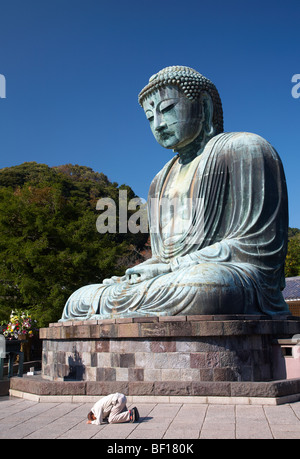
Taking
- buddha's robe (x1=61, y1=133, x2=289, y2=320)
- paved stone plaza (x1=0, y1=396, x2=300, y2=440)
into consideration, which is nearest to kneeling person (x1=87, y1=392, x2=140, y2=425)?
paved stone plaza (x1=0, y1=396, x2=300, y2=440)

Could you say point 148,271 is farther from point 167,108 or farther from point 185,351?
point 167,108

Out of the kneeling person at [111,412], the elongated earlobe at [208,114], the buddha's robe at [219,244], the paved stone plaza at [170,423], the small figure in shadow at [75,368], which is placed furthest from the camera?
the elongated earlobe at [208,114]

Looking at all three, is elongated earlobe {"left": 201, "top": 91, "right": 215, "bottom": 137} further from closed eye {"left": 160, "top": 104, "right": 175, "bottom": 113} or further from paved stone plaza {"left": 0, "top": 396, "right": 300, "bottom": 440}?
paved stone plaza {"left": 0, "top": 396, "right": 300, "bottom": 440}

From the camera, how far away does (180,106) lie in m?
8.23

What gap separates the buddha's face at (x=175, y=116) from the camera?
823 centimetres

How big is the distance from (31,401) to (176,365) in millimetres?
1912

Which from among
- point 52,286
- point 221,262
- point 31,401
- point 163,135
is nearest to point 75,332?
point 31,401

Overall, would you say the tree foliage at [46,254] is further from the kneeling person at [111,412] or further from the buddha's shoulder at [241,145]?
the kneeling person at [111,412]

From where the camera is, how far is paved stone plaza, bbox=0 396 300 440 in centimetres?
362

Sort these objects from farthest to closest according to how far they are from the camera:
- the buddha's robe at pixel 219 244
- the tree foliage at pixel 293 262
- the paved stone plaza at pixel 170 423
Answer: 1. the tree foliage at pixel 293 262
2. the buddha's robe at pixel 219 244
3. the paved stone plaza at pixel 170 423

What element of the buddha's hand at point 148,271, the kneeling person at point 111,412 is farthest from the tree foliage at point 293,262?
the kneeling person at point 111,412

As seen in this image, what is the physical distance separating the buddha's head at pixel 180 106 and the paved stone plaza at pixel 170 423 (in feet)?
16.1

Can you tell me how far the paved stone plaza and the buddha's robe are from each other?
1.47m

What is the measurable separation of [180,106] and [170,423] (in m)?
5.74
